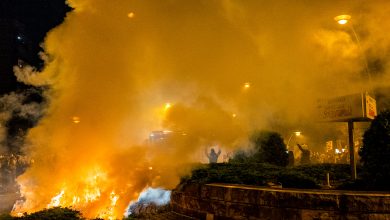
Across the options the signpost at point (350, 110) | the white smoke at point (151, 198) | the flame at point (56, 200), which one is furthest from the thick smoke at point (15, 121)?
the signpost at point (350, 110)

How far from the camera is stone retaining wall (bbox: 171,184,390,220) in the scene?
5.66 meters

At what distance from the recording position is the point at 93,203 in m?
12.0

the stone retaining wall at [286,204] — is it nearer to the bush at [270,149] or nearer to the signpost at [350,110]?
the signpost at [350,110]

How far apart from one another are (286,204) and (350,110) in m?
3.96

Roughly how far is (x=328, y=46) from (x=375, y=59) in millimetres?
2102

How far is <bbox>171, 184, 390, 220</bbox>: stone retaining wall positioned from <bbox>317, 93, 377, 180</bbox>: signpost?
9.95 feet

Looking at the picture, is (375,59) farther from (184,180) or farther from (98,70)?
(98,70)

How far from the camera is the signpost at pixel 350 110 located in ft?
29.1

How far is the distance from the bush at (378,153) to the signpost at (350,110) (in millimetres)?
804

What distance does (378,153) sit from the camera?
773 centimetres

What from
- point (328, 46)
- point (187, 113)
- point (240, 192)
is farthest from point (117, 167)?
point (328, 46)

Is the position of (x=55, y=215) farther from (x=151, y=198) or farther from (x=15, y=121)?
(x=15, y=121)

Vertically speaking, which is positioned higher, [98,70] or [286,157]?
[98,70]

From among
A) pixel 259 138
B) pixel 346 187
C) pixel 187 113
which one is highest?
pixel 187 113
